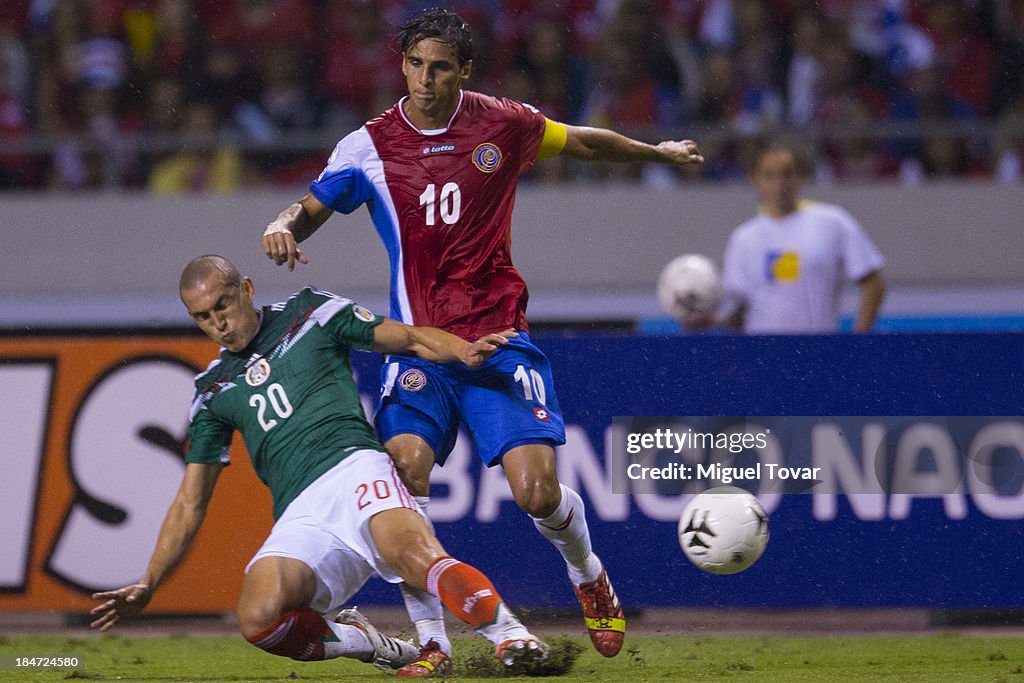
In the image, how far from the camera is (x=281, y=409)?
5637 mm

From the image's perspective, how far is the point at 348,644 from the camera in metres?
5.71

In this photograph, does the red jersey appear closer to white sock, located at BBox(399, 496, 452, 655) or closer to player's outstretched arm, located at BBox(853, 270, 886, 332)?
white sock, located at BBox(399, 496, 452, 655)

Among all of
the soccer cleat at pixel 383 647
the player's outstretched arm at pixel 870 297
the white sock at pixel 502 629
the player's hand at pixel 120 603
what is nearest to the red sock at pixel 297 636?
the soccer cleat at pixel 383 647

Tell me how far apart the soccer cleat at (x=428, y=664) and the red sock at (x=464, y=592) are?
67 cm

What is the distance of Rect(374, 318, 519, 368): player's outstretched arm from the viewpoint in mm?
5387

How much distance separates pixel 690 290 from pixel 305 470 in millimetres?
3603

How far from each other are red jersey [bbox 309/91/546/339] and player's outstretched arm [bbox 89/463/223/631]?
1.02 metres

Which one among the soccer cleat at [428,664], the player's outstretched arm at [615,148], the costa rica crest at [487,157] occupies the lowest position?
the soccer cleat at [428,664]

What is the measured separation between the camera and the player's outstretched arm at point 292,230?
547cm

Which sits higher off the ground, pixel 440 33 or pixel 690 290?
pixel 440 33

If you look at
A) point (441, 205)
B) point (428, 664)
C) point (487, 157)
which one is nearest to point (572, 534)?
point (428, 664)

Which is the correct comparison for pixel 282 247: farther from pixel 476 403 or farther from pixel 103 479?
pixel 103 479

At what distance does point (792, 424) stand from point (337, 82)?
17.4ft

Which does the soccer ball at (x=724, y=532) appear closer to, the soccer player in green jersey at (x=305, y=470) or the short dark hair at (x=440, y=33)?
the soccer player in green jersey at (x=305, y=470)
